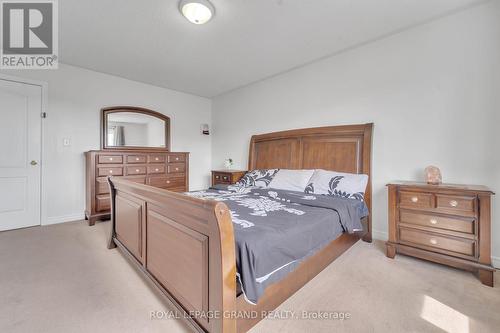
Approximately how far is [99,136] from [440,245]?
479 centimetres

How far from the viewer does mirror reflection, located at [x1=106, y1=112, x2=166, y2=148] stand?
12.6 feet

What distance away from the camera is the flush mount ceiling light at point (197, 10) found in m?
2.02

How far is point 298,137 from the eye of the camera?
3.40 metres

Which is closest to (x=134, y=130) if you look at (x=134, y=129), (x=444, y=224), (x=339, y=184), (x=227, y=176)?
(x=134, y=129)

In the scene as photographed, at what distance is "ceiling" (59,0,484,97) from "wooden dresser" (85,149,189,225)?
141 cm

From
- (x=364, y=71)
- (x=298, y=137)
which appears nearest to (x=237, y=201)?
(x=298, y=137)

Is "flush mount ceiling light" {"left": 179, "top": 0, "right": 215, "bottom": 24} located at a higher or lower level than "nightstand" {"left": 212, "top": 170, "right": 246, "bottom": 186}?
higher

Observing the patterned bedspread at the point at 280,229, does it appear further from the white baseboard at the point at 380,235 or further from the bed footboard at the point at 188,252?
the white baseboard at the point at 380,235

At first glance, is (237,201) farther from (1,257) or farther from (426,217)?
(1,257)

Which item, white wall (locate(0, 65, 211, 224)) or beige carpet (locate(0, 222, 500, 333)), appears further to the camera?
white wall (locate(0, 65, 211, 224))

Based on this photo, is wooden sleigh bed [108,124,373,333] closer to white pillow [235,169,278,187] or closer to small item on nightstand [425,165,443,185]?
small item on nightstand [425,165,443,185]

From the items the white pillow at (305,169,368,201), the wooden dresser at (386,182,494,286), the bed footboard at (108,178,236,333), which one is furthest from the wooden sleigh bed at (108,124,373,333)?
the wooden dresser at (386,182,494,286)

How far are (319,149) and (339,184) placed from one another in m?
0.73

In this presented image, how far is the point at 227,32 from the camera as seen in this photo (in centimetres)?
254
